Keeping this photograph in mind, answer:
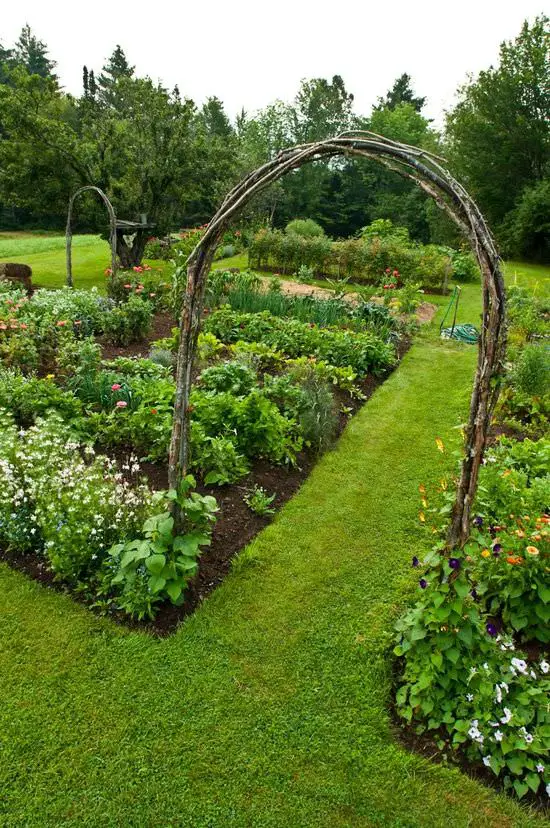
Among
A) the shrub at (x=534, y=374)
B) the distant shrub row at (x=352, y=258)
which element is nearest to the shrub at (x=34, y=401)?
the shrub at (x=534, y=374)

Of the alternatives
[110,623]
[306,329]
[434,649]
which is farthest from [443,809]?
[306,329]

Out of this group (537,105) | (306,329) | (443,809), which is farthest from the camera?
(537,105)

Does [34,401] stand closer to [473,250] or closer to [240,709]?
[240,709]

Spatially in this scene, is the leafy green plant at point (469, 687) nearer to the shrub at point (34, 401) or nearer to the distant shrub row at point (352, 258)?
the shrub at point (34, 401)

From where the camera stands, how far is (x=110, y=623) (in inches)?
135

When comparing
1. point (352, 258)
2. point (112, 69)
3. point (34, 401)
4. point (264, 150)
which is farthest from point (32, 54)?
point (34, 401)

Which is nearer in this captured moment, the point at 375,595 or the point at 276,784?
the point at 276,784

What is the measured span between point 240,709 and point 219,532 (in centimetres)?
155

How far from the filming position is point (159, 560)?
11.0 ft

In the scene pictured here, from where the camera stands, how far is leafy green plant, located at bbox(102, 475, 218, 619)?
3385mm

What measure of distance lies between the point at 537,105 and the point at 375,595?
2812 cm

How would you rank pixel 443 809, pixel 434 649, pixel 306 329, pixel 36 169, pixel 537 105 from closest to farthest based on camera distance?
pixel 443 809 → pixel 434 649 → pixel 306 329 → pixel 36 169 → pixel 537 105

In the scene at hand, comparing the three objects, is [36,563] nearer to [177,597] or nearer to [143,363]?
[177,597]

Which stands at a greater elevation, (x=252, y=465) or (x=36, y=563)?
(x=252, y=465)
